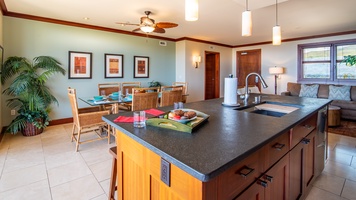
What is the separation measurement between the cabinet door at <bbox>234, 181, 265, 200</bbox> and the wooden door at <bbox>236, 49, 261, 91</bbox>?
702 cm

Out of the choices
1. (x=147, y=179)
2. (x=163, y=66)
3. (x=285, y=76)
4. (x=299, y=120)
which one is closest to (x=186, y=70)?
(x=163, y=66)

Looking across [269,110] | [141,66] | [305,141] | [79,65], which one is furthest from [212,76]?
[305,141]

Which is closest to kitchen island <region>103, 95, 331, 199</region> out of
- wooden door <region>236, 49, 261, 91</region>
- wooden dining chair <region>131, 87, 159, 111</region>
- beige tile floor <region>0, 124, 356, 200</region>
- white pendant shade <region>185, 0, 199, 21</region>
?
beige tile floor <region>0, 124, 356, 200</region>

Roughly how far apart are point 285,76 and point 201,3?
4956mm

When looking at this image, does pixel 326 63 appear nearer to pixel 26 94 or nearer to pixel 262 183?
pixel 262 183

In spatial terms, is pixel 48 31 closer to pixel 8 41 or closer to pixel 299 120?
pixel 8 41

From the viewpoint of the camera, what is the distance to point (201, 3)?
342cm

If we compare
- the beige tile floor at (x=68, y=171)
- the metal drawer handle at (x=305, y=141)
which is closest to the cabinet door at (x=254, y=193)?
the metal drawer handle at (x=305, y=141)

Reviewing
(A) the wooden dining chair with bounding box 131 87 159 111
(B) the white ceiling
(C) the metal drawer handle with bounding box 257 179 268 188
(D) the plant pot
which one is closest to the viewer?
(C) the metal drawer handle with bounding box 257 179 268 188

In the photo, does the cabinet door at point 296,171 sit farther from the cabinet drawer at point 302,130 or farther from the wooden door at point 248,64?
the wooden door at point 248,64

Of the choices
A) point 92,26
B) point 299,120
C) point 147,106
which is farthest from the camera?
point 92,26

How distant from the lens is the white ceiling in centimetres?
340

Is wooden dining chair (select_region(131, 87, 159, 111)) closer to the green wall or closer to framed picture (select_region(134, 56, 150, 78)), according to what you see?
the green wall

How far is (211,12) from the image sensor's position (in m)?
3.86
